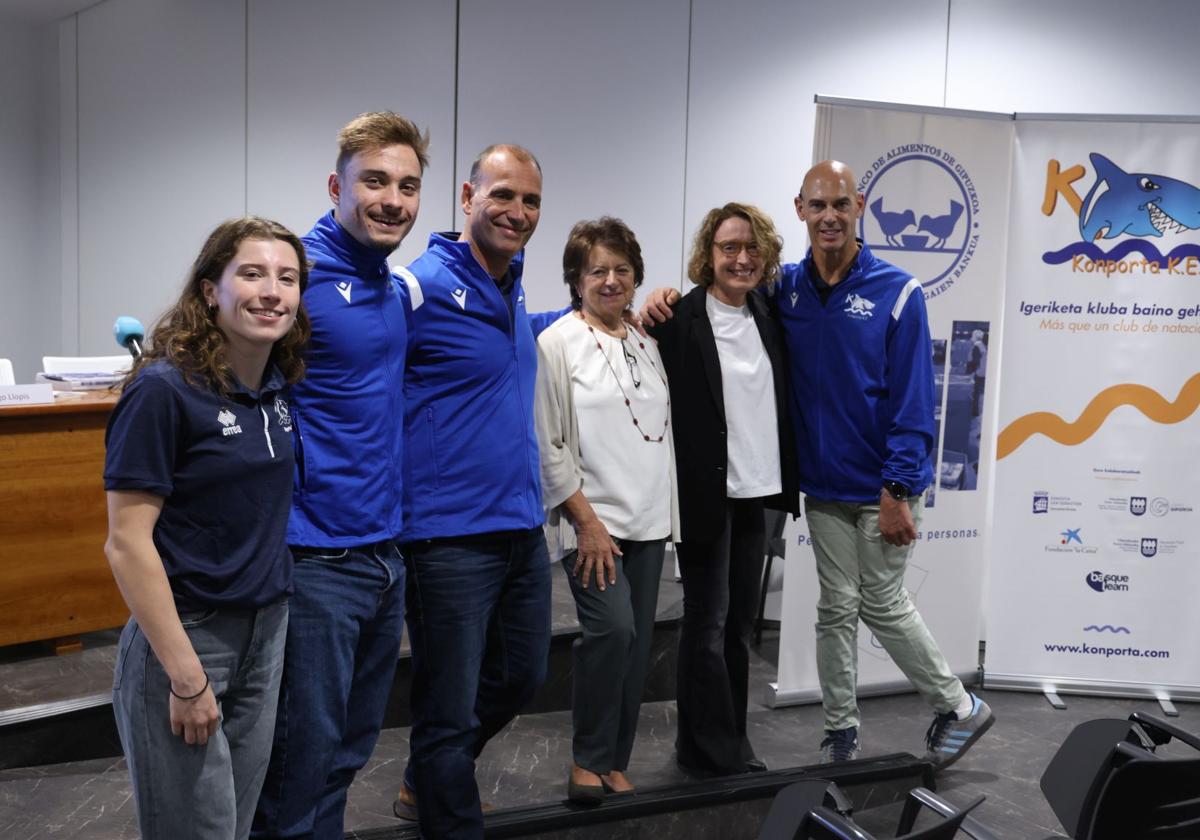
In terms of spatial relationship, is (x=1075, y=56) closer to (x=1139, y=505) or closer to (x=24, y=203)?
(x=1139, y=505)

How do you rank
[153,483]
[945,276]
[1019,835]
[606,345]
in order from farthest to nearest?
1. [945,276]
2. [1019,835]
3. [606,345]
4. [153,483]

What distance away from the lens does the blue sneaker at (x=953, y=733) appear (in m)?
3.38

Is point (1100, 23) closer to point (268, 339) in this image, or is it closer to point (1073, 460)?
point (1073, 460)

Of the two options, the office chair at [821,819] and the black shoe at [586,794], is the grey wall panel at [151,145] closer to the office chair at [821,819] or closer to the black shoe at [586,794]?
the black shoe at [586,794]

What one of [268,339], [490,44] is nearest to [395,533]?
[268,339]

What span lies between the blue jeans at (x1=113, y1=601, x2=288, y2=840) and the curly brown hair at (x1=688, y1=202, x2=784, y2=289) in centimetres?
171

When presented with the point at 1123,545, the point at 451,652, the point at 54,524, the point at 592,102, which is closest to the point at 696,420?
the point at 451,652

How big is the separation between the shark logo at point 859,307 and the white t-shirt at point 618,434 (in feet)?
2.17

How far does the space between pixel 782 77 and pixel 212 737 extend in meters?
4.18

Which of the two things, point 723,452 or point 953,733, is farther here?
point 953,733

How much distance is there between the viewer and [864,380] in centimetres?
312

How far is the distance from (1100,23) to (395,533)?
4108 millimetres

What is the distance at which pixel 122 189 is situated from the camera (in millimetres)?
6359

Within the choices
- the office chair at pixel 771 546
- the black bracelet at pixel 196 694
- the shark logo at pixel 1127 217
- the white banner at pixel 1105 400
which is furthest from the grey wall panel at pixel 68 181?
the black bracelet at pixel 196 694
